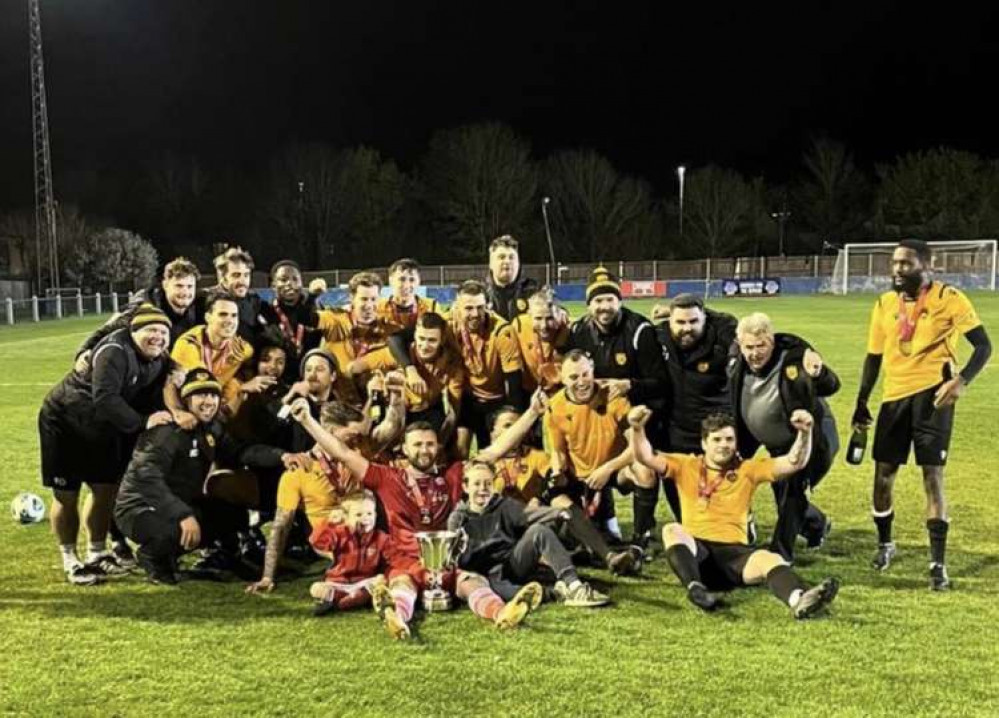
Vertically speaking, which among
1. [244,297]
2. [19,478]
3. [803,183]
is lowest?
[19,478]

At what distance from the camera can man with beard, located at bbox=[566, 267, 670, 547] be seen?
21.2 ft

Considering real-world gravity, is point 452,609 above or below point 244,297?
below

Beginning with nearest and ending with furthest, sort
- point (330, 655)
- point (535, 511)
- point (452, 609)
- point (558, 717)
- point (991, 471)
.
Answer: point (558, 717), point (330, 655), point (452, 609), point (535, 511), point (991, 471)

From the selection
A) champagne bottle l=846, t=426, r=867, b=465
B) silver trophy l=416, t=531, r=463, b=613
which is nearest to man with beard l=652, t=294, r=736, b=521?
champagne bottle l=846, t=426, r=867, b=465

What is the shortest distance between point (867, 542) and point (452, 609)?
10.4 ft

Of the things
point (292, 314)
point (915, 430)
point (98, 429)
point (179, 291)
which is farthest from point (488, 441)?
point (915, 430)

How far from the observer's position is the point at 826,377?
5914 mm

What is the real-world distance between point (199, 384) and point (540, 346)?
2.38 m

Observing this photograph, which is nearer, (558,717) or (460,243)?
(558,717)

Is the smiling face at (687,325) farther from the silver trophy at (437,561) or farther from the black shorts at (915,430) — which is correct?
the silver trophy at (437,561)

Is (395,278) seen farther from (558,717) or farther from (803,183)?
(803,183)

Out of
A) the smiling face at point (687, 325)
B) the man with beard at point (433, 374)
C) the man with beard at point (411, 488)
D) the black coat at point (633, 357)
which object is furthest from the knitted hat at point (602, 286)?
the man with beard at point (411, 488)

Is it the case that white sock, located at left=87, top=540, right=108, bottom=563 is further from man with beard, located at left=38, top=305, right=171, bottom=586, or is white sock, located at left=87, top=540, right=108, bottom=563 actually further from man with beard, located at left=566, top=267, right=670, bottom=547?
man with beard, located at left=566, top=267, right=670, bottom=547

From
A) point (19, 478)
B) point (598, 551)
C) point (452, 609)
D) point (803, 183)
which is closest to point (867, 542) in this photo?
point (598, 551)
